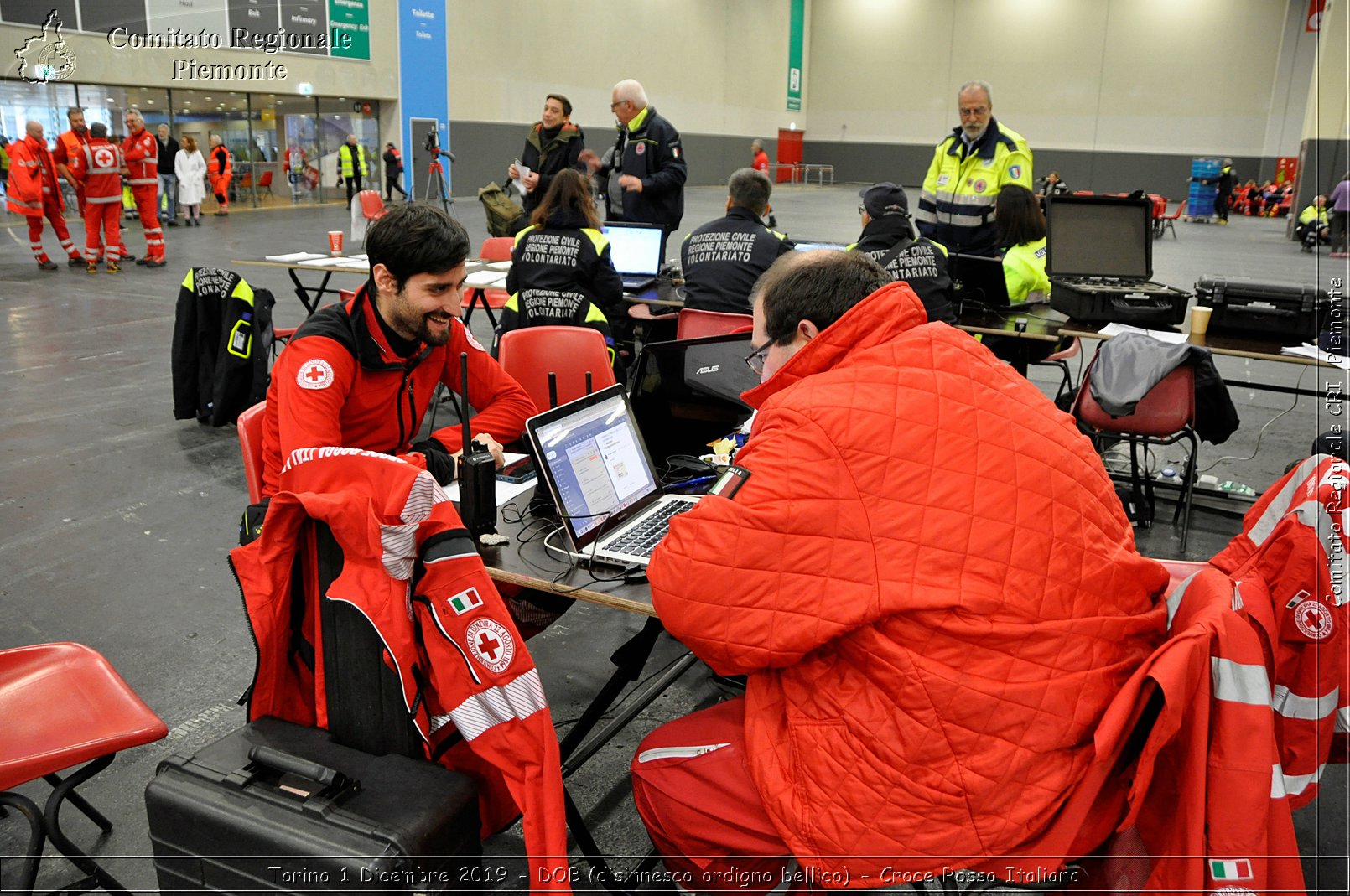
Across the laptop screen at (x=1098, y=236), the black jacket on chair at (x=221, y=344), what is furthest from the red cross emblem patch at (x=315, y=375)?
the laptop screen at (x=1098, y=236)

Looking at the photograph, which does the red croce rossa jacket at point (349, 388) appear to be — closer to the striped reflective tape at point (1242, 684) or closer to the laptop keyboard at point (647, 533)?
the laptop keyboard at point (647, 533)

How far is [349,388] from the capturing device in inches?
90.7

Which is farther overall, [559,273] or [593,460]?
[559,273]

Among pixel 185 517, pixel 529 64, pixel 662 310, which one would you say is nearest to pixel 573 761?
pixel 185 517

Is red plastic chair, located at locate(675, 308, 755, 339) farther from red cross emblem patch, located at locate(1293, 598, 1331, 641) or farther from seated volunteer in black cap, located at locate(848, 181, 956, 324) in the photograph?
red cross emblem patch, located at locate(1293, 598, 1331, 641)

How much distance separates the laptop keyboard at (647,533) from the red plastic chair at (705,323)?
1.97m

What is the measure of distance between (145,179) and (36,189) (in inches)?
40.8

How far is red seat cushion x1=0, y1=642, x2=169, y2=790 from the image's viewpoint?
1729 millimetres

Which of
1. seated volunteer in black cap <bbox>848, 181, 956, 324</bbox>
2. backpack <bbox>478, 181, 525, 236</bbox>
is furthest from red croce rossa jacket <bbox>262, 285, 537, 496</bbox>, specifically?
backpack <bbox>478, 181, 525, 236</bbox>

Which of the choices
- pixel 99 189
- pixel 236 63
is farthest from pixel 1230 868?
pixel 236 63

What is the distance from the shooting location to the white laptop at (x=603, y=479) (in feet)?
6.45

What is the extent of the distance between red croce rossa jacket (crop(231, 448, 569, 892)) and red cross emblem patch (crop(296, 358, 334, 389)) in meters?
0.59

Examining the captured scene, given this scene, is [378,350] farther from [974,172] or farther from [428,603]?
[974,172]

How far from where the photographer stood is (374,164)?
17.4 metres
